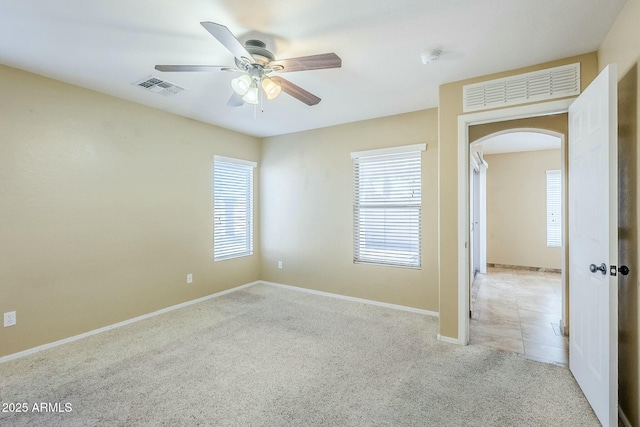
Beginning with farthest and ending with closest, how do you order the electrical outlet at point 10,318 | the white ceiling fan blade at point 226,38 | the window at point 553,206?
the window at point 553,206
the electrical outlet at point 10,318
the white ceiling fan blade at point 226,38

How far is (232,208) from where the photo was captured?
4910mm

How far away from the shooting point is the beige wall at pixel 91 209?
2719 mm

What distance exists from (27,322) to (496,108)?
480 cm

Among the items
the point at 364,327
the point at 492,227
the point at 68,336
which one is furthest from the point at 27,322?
the point at 492,227

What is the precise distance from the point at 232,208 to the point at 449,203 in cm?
335

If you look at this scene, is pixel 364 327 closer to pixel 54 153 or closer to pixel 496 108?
pixel 496 108

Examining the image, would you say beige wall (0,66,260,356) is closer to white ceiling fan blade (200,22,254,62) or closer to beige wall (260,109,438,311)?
beige wall (260,109,438,311)

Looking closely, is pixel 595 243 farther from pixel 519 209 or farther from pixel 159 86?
pixel 519 209

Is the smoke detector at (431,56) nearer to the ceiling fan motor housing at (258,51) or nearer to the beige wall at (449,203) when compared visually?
the beige wall at (449,203)

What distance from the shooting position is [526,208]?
6715 mm

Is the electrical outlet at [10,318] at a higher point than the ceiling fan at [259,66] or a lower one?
lower

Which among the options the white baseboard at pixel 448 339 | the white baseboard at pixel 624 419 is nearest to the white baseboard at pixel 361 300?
the white baseboard at pixel 448 339

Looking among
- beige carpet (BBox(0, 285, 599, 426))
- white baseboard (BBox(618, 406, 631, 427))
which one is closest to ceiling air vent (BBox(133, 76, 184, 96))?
beige carpet (BBox(0, 285, 599, 426))

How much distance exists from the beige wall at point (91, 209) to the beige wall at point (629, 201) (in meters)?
4.41
